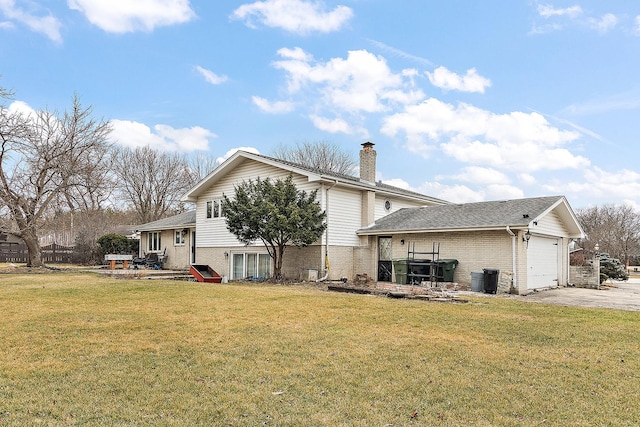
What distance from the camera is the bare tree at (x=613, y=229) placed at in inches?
1676

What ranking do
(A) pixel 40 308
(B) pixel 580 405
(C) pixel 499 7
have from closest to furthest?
(B) pixel 580 405 < (A) pixel 40 308 < (C) pixel 499 7

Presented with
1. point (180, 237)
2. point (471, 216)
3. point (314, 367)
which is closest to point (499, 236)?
point (471, 216)

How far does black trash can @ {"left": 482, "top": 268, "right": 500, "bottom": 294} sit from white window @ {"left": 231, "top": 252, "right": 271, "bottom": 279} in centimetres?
921

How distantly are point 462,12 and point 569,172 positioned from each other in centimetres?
1275

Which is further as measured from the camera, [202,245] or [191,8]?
[202,245]

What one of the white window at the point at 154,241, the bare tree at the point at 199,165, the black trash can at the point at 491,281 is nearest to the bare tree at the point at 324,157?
the bare tree at the point at 199,165

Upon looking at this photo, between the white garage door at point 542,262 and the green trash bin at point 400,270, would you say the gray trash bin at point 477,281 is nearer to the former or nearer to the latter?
the white garage door at point 542,262

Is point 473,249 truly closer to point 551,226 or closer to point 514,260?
point 514,260

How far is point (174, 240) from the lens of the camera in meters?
26.1

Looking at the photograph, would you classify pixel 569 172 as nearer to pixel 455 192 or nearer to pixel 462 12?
pixel 455 192

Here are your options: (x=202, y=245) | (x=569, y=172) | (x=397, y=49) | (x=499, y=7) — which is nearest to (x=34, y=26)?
(x=202, y=245)

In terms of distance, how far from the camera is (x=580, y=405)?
4082 millimetres

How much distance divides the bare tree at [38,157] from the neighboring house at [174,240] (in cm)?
563

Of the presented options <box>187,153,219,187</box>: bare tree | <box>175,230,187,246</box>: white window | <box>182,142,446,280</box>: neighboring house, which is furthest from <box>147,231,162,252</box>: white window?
<box>187,153,219,187</box>: bare tree
